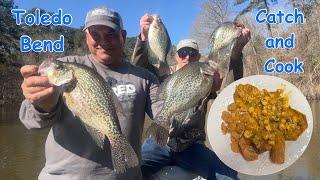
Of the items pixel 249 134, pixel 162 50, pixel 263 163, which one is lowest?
pixel 263 163

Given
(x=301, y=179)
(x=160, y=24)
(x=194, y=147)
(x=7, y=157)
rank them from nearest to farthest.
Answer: (x=160, y=24) < (x=194, y=147) < (x=301, y=179) < (x=7, y=157)

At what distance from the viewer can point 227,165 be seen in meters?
4.39

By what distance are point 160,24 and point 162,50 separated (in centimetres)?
25

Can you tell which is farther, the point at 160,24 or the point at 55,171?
the point at 160,24

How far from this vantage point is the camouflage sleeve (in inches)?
116

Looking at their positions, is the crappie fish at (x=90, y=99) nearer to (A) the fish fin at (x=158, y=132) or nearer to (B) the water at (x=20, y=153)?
(A) the fish fin at (x=158, y=132)

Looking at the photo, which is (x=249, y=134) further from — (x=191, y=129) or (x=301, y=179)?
(x=301, y=179)

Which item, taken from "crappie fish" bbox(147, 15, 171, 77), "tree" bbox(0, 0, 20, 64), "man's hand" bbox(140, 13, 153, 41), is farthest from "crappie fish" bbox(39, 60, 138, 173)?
"tree" bbox(0, 0, 20, 64)

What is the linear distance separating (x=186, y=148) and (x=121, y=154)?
168 cm

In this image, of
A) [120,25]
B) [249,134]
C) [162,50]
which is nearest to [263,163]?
[249,134]

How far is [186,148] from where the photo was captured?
464 cm

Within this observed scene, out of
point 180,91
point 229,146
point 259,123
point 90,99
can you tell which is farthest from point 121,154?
point 259,123

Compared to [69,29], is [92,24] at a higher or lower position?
lower

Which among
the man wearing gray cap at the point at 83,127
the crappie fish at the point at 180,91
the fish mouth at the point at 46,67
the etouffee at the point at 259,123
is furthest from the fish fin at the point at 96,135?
the etouffee at the point at 259,123
